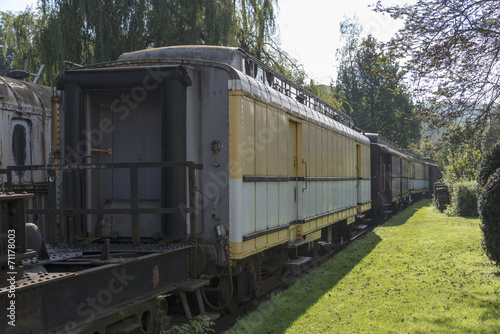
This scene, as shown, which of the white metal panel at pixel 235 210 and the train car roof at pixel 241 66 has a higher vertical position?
the train car roof at pixel 241 66

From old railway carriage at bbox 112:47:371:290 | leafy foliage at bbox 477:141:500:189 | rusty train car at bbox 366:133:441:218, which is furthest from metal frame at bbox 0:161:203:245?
rusty train car at bbox 366:133:441:218

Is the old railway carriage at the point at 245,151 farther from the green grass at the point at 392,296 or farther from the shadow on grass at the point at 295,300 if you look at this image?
the green grass at the point at 392,296

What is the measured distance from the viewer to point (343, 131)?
13.9m

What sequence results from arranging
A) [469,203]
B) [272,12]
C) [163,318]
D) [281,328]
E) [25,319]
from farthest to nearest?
[469,203]
[272,12]
[281,328]
[163,318]
[25,319]

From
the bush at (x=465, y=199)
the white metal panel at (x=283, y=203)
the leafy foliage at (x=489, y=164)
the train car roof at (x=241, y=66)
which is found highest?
the train car roof at (x=241, y=66)

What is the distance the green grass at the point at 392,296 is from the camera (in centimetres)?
652

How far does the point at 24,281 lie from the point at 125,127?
137 inches

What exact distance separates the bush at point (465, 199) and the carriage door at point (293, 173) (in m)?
16.3

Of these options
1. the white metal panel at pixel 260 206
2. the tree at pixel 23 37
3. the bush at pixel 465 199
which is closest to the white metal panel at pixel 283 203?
the white metal panel at pixel 260 206

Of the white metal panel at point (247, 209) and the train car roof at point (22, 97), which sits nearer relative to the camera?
the white metal panel at point (247, 209)

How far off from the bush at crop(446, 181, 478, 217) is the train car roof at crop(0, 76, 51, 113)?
1858 centimetres

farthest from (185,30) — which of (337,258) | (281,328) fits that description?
(281,328)

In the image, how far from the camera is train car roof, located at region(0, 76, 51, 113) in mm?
10062

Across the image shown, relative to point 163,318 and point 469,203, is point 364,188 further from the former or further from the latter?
point 163,318
